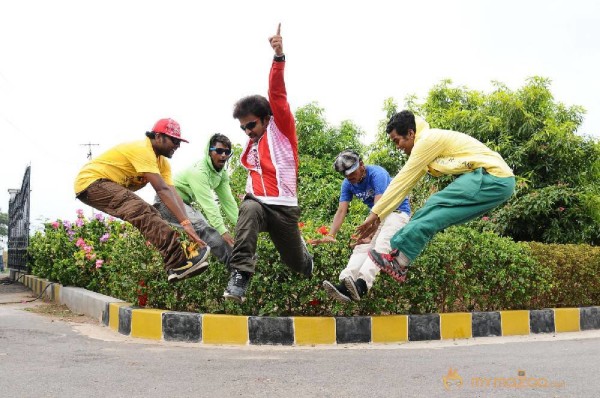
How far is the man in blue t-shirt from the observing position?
16.1 ft

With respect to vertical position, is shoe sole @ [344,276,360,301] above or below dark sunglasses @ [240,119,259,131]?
below

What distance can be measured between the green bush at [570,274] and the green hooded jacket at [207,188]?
3453 mm

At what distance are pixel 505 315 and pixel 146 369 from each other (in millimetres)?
3806

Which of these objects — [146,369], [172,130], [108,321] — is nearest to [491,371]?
[146,369]

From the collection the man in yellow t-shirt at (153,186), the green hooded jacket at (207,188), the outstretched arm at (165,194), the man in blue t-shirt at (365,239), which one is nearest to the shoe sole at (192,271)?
the man in yellow t-shirt at (153,186)

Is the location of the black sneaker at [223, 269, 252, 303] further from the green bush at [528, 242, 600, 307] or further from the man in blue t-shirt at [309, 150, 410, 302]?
the green bush at [528, 242, 600, 307]

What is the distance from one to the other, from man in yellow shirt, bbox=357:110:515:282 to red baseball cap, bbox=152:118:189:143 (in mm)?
1749

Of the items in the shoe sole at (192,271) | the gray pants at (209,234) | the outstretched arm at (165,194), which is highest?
the outstretched arm at (165,194)

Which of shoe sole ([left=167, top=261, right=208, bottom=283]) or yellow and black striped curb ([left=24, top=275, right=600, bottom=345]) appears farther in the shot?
yellow and black striped curb ([left=24, top=275, right=600, bottom=345])

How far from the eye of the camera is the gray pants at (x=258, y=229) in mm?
4312

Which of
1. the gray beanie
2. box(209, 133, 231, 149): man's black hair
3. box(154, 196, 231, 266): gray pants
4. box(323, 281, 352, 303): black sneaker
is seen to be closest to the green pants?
box(323, 281, 352, 303): black sneaker

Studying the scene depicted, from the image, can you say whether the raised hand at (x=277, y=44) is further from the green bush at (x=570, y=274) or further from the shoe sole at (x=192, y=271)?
the green bush at (x=570, y=274)

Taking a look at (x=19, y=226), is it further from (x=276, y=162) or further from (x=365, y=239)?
(x=276, y=162)

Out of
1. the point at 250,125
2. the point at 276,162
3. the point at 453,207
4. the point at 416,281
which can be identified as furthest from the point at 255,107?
the point at 416,281
